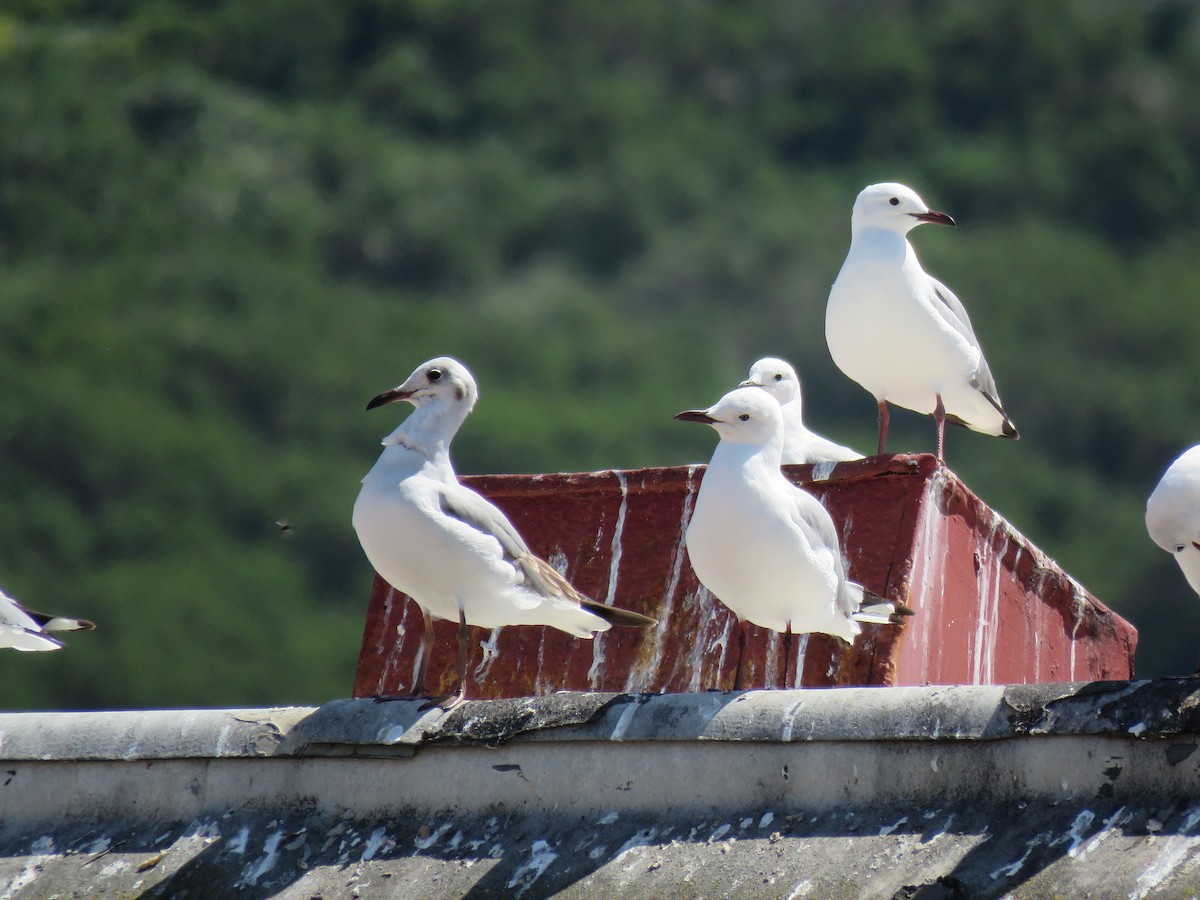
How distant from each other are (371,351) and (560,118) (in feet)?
36.1

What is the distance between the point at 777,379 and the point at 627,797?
11.2 feet

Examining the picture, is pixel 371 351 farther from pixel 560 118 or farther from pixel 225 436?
pixel 560 118

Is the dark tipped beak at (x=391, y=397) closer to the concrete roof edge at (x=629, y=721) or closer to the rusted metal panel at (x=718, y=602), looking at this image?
the rusted metal panel at (x=718, y=602)

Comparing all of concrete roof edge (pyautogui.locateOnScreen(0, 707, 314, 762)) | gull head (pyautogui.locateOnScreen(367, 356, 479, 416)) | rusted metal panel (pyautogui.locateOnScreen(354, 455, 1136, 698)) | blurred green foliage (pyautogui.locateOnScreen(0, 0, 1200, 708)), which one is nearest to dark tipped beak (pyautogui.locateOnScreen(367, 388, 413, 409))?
gull head (pyautogui.locateOnScreen(367, 356, 479, 416))

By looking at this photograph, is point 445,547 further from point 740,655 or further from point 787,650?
point 787,650

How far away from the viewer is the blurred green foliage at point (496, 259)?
28.7 meters

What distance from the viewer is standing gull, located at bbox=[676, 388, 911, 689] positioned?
5.15 m

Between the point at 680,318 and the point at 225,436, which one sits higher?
the point at 680,318

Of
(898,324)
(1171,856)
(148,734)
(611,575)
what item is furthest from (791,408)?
(1171,856)

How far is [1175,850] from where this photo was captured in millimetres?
3387

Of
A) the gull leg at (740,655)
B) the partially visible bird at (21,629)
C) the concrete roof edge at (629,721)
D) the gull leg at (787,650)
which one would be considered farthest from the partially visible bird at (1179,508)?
the partially visible bird at (21,629)

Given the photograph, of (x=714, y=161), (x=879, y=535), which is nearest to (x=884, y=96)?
(x=714, y=161)

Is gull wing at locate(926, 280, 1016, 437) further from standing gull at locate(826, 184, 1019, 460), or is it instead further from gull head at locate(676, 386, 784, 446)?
gull head at locate(676, 386, 784, 446)

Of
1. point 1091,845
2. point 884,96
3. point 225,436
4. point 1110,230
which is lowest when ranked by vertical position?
point 1091,845
